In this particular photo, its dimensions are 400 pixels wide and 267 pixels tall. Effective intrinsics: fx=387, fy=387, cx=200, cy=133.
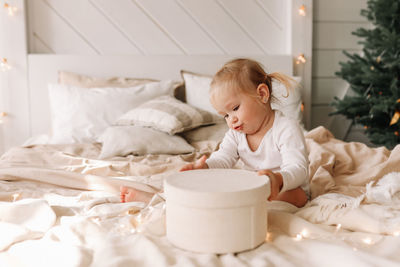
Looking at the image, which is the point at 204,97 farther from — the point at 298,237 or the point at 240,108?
the point at 298,237

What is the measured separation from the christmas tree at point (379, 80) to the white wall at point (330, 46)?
22 centimetres

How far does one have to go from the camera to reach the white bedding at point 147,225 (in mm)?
784

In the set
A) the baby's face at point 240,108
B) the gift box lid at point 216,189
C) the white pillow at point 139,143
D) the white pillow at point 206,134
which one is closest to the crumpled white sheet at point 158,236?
the gift box lid at point 216,189

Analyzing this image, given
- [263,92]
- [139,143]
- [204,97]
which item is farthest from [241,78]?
[204,97]

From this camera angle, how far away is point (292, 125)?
1.27m

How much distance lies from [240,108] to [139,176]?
494 millimetres

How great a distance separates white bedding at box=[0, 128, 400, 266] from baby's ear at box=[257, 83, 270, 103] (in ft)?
1.15

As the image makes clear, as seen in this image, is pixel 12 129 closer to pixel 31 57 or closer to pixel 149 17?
pixel 31 57

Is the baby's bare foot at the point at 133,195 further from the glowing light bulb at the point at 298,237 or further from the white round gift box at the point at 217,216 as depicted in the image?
the glowing light bulb at the point at 298,237

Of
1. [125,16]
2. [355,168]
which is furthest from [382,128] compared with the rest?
[125,16]

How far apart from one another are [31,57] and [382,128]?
2.50 m

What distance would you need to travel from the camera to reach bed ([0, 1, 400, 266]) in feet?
2.68

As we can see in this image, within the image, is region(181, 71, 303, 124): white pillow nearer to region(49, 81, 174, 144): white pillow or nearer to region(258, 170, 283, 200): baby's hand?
region(49, 81, 174, 144): white pillow

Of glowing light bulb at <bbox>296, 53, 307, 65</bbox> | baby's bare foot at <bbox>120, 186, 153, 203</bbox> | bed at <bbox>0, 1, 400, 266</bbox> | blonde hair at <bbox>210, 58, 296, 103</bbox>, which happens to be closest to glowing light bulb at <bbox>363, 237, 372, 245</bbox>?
bed at <bbox>0, 1, 400, 266</bbox>
